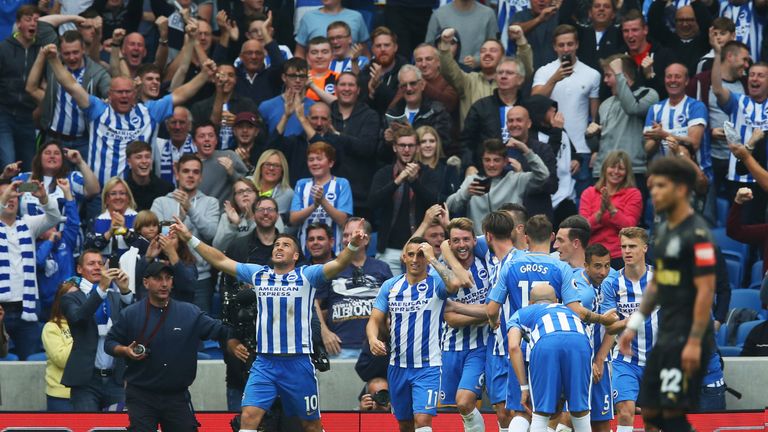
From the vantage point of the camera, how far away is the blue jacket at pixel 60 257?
54.7ft

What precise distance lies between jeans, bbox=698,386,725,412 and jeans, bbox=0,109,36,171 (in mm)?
9095


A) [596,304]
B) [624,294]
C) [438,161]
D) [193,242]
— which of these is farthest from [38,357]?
[624,294]

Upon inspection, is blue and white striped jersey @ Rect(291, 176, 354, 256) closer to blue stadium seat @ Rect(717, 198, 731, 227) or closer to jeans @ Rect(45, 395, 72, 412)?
jeans @ Rect(45, 395, 72, 412)

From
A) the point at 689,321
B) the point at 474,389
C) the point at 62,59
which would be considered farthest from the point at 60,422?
the point at 689,321

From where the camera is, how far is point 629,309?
1384 centimetres

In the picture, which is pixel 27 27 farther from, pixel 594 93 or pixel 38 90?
pixel 594 93

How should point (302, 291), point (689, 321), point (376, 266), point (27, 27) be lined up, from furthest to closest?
1. point (27, 27)
2. point (376, 266)
3. point (302, 291)
4. point (689, 321)

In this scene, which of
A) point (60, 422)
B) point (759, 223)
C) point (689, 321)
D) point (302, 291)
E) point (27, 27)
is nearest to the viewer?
point (689, 321)

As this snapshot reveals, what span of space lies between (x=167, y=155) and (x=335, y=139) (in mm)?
2303

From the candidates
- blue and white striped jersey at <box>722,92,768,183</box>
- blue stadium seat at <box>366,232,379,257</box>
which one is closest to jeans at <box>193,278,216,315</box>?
blue stadium seat at <box>366,232,379,257</box>

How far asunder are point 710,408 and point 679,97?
4.45m

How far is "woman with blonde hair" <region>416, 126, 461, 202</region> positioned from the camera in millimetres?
16688

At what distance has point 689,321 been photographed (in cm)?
956

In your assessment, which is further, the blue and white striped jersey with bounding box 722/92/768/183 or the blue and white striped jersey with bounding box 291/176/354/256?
the blue and white striped jersey with bounding box 722/92/768/183
